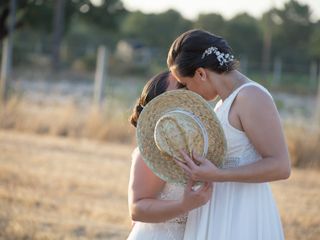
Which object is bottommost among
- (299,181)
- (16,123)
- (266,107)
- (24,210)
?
(16,123)

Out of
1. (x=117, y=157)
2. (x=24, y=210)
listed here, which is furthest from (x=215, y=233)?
(x=117, y=157)

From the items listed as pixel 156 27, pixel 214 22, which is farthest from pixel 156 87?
pixel 156 27

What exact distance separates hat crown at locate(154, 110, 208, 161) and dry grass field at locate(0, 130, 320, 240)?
2.82m

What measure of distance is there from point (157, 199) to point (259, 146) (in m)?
0.49

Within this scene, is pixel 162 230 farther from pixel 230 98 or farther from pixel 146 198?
pixel 230 98

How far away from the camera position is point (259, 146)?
8.42ft

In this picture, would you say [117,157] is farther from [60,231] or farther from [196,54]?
[196,54]

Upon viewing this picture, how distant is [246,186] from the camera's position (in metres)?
2.68

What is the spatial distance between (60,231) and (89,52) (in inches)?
1415

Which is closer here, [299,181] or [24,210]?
[24,210]

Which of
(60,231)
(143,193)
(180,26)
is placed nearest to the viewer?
(143,193)

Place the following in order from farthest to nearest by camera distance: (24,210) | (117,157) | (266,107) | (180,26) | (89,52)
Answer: (180,26) → (89,52) → (117,157) → (24,210) → (266,107)

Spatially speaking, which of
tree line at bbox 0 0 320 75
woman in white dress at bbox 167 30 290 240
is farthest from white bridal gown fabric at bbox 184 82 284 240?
tree line at bbox 0 0 320 75

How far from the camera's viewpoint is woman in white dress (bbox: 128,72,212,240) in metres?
2.56
